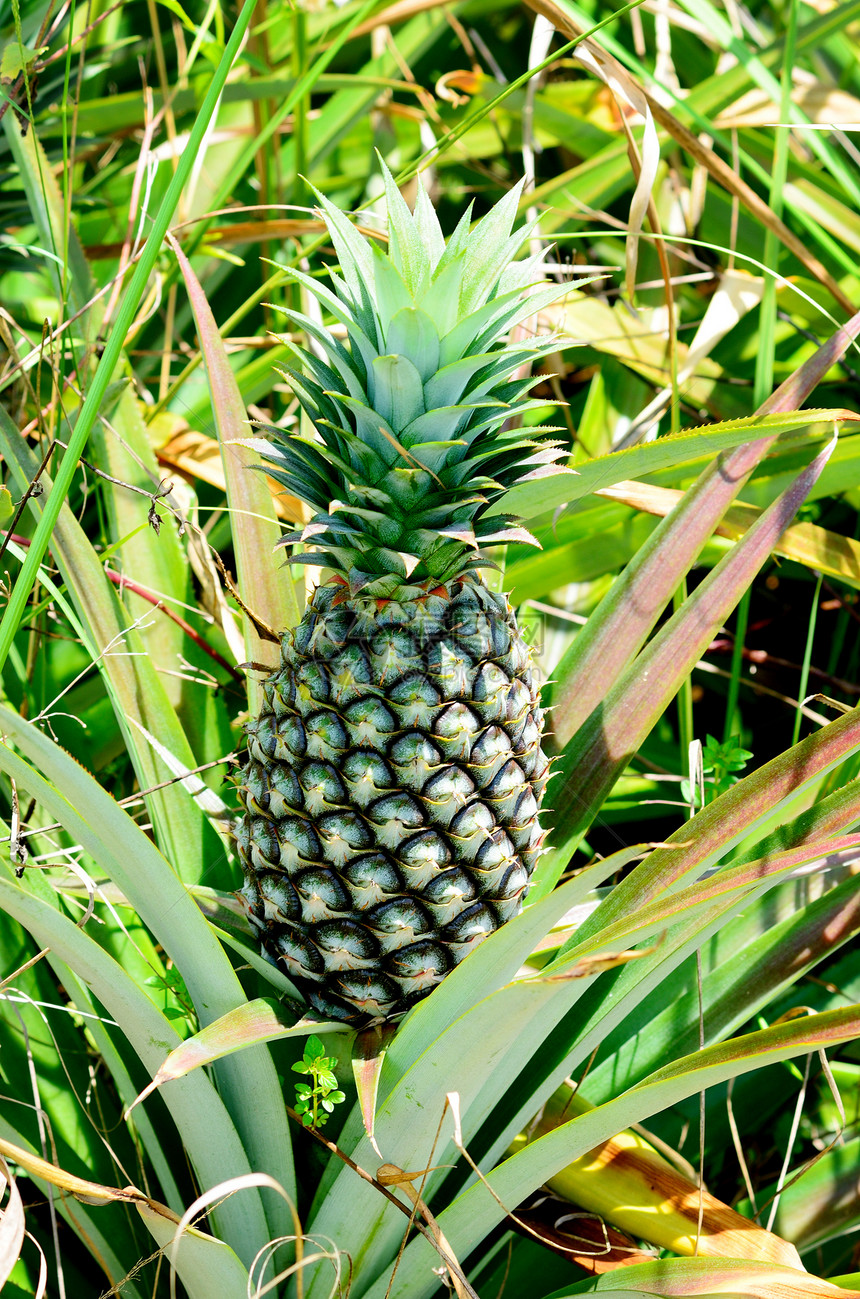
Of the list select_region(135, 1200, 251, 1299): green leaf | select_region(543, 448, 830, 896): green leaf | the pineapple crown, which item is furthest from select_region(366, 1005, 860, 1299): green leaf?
the pineapple crown

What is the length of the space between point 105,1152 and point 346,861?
1.34 feet

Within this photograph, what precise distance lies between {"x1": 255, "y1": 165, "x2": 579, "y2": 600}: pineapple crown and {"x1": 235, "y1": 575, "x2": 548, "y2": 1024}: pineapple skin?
5 cm

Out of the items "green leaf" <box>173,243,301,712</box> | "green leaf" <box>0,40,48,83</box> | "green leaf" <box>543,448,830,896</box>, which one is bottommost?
"green leaf" <box>543,448,830,896</box>

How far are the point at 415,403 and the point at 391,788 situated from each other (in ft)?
1.03

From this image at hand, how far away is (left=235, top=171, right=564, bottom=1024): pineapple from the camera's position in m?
0.74

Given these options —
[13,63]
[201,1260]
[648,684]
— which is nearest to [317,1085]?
[201,1260]

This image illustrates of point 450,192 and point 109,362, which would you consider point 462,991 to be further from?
point 450,192

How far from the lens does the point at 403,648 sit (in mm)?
750

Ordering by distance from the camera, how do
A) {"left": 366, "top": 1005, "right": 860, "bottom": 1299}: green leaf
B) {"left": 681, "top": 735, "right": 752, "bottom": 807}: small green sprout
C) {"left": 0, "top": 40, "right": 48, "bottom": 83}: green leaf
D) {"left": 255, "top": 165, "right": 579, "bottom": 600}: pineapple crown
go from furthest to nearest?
{"left": 681, "top": 735, "right": 752, "bottom": 807}: small green sprout
{"left": 0, "top": 40, "right": 48, "bottom": 83}: green leaf
{"left": 255, "top": 165, "right": 579, "bottom": 600}: pineapple crown
{"left": 366, "top": 1005, "right": 860, "bottom": 1299}: green leaf

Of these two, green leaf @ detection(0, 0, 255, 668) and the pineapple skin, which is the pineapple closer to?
the pineapple skin

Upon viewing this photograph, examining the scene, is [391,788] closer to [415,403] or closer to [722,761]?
[415,403]

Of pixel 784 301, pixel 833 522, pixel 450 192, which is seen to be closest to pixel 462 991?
pixel 833 522

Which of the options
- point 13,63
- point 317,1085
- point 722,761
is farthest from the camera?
point 722,761

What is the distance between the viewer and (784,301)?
150 centimetres
